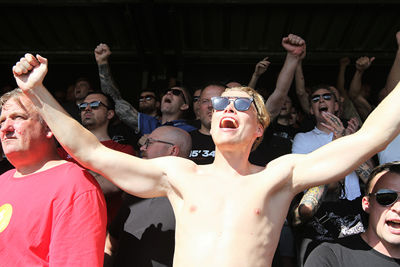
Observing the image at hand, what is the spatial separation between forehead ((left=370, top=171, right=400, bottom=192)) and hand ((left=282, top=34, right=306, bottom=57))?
47.3 inches

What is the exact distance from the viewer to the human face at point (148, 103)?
5.22 metres

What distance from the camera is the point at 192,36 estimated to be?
19.4 feet

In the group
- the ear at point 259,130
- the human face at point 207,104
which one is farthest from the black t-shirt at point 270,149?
the ear at point 259,130

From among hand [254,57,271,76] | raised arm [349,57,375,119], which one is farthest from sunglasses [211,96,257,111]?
raised arm [349,57,375,119]

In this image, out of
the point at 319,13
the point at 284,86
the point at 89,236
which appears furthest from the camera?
the point at 319,13

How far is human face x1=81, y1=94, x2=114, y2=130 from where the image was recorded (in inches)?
163

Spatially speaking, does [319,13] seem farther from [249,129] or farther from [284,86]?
[249,129]

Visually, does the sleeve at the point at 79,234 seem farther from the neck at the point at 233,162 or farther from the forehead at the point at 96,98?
the forehead at the point at 96,98

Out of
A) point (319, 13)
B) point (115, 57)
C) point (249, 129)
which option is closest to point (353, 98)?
point (319, 13)

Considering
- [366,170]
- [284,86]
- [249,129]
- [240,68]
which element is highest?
[249,129]

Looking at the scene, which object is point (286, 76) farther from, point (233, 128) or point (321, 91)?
point (233, 128)

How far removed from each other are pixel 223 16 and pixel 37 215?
3.94m

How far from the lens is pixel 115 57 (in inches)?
249

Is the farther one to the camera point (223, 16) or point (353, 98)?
point (223, 16)
